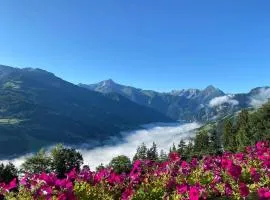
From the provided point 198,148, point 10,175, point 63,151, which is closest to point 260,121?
point 198,148

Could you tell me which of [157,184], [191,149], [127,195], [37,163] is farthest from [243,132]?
[127,195]

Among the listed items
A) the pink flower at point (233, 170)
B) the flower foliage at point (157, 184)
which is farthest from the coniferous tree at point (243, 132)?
the pink flower at point (233, 170)

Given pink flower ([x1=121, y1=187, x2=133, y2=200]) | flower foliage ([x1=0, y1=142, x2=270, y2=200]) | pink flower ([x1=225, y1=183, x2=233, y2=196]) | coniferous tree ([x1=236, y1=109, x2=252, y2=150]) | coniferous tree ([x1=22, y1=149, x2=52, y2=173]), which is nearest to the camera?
flower foliage ([x1=0, y1=142, x2=270, y2=200])

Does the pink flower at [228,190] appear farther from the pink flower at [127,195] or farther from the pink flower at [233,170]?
the pink flower at [127,195]

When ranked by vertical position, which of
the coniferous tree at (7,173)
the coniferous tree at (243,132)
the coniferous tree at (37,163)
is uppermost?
the coniferous tree at (243,132)

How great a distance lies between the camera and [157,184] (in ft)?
45.4

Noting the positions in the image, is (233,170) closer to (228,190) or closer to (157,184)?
Result: (228,190)

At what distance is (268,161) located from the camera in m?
14.6

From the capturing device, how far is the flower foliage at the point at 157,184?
11.5 metres

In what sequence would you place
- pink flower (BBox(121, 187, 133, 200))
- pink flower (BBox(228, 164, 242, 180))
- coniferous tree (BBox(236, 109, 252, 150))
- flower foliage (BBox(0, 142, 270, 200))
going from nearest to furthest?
flower foliage (BBox(0, 142, 270, 200))
pink flower (BBox(121, 187, 133, 200))
pink flower (BBox(228, 164, 242, 180))
coniferous tree (BBox(236, 109, 252, 150))

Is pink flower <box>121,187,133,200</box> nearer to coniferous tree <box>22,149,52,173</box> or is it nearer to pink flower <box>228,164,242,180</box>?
pink flower <box>228,164,242,180</box>

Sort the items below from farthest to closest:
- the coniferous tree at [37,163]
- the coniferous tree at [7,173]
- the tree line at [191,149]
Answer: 1. the coniferous tree at [37,163]
2. the tree line at [191,149]
3. the coniferous tree at [7,173]

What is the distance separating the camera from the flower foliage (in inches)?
452

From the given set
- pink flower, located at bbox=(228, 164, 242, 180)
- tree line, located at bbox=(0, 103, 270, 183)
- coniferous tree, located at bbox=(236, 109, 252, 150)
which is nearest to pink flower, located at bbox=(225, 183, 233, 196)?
pink flower, located at bbox=(228, 164, 242, 180)
